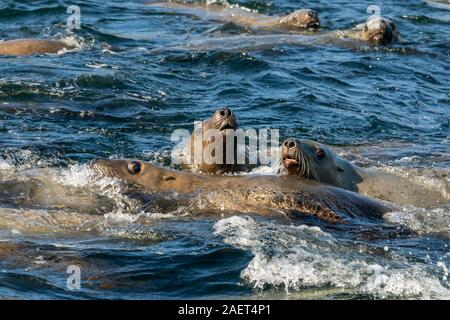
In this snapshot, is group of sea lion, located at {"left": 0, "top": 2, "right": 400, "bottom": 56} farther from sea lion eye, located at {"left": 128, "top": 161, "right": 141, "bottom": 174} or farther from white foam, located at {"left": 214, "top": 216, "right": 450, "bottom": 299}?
white foam, located at {"left": 214, "top": 216, "right": 450, "bottom": 299}

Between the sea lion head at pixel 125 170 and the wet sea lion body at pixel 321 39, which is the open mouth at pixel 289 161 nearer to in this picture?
the sea lion head at pixel 125 170

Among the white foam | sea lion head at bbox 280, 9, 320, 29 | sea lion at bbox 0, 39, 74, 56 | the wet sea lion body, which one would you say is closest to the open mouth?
the white foam

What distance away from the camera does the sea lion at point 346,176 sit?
374 inches

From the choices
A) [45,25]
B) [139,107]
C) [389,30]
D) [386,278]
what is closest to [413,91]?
[389,30]

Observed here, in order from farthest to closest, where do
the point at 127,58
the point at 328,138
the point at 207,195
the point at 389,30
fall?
the point at 389,30
the point at 127,58
the point at 328,138
the point at 207,195

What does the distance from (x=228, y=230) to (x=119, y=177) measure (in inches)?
60.3

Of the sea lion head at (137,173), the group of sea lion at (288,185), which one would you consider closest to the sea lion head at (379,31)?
the group of sea lion at (288,185)

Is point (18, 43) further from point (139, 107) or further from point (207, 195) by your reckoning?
point (207, 195)

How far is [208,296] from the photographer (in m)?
7.26

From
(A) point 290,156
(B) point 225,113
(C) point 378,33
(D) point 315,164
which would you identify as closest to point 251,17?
(C) point 378,33

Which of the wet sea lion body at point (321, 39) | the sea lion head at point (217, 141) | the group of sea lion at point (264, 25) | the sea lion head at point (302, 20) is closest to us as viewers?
the sea lion head at point (217, 141)

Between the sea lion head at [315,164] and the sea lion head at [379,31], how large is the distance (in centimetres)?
811

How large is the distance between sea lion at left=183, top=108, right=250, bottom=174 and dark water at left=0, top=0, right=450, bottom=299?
88cm

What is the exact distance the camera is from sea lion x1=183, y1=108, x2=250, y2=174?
34.8ft
